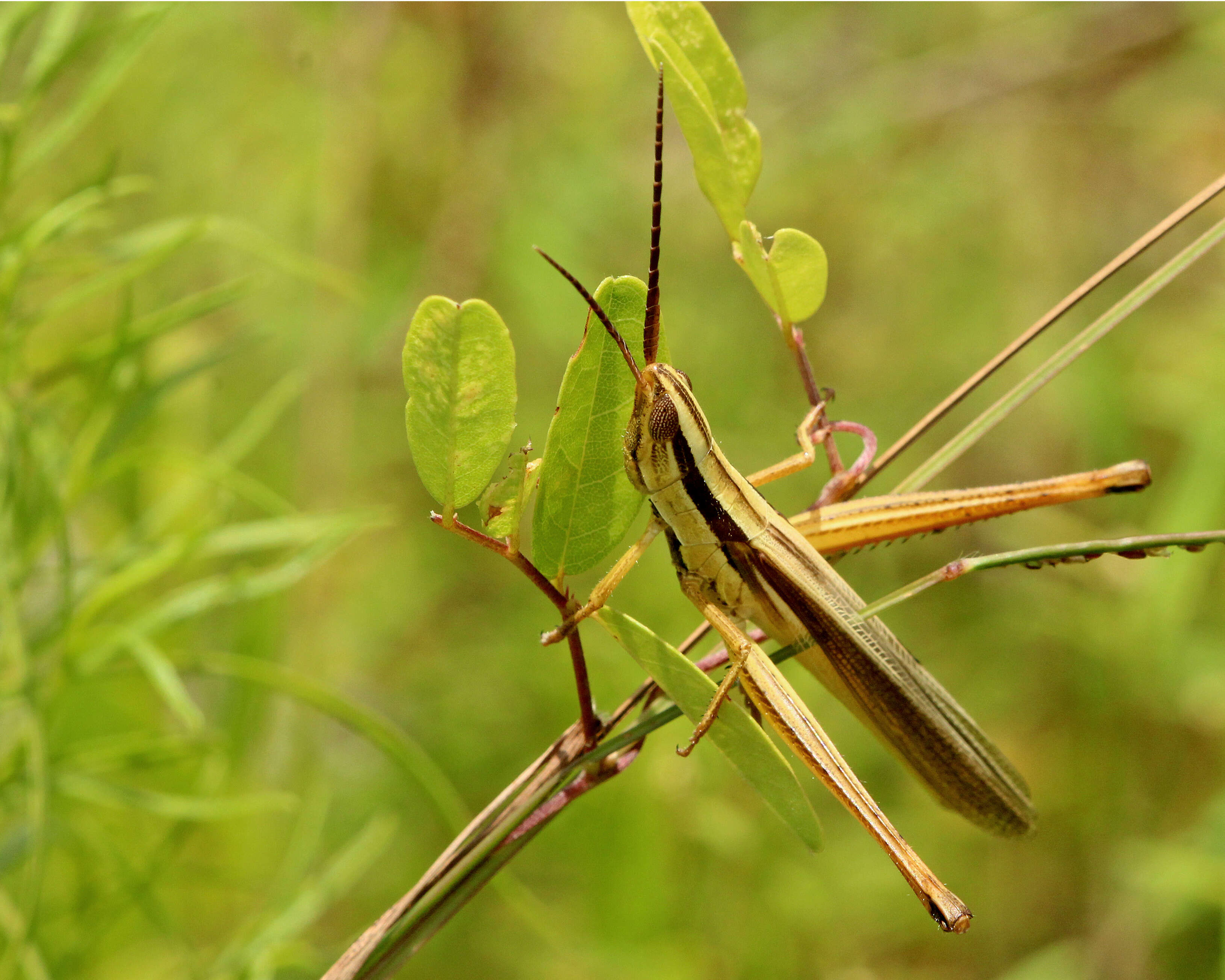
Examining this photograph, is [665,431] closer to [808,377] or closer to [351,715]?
[808,377]

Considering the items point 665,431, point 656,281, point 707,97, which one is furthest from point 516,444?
point 707,97

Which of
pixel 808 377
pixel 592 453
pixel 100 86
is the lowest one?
pixel 808 377

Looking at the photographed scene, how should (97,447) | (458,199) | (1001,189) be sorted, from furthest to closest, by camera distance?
(1001,189) < (458,199) < (97,447)

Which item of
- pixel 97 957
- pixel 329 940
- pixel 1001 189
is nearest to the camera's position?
pixel 97 957

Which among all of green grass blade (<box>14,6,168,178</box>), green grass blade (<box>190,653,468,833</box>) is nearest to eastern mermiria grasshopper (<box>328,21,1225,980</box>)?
green grass blade (<box>190,653,468,833</box>)

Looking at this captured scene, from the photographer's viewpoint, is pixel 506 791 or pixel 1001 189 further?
pixel 1001 189

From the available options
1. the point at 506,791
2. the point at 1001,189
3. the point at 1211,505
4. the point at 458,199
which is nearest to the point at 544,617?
the point at 458,199

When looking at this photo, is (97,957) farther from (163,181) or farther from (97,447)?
(163,181)
